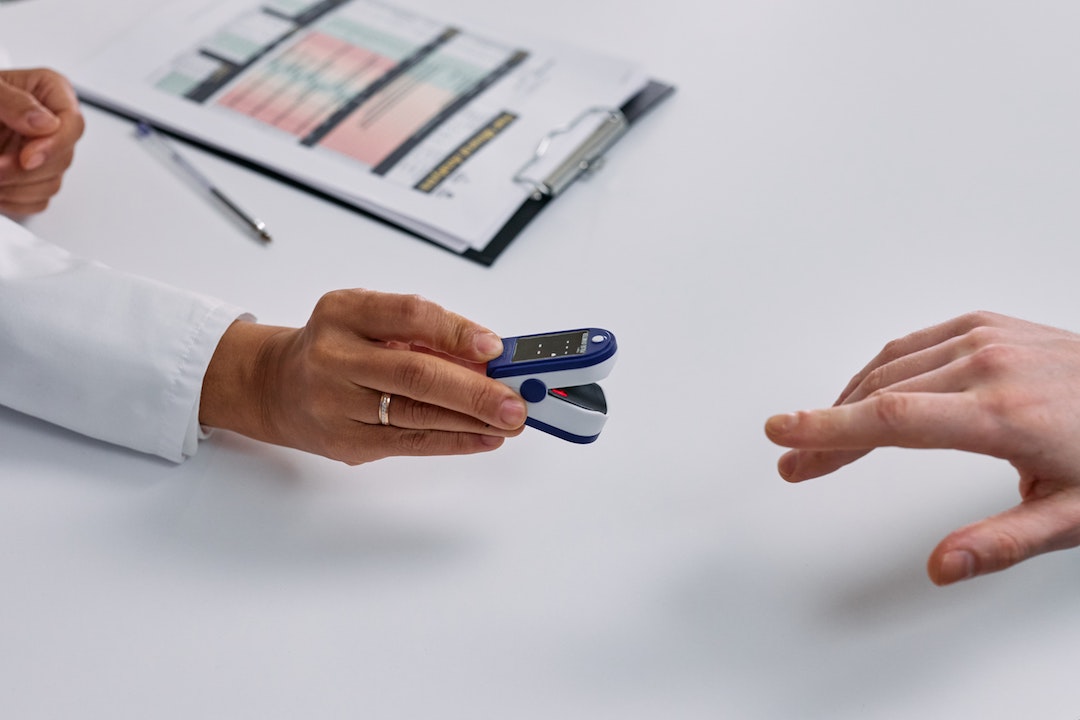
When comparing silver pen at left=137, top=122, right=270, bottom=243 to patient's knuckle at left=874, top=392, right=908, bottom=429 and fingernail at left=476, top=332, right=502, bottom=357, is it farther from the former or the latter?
patient's knuckle at left=874, top=392, right=908, bottom=429

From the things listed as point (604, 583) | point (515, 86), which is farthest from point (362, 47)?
point (604, 583)

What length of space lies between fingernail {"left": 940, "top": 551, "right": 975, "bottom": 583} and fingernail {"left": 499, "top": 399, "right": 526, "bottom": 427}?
308mm

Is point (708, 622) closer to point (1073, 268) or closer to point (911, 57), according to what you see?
point (1073, 268)

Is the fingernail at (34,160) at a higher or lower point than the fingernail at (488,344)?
lower

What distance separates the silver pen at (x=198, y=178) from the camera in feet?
3.54

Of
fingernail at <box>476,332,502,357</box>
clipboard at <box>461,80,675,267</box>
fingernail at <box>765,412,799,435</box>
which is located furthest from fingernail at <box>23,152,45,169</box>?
fingernail at <box>765,412,799,435</box>

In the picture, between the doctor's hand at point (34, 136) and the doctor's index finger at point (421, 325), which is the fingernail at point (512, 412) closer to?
the doctor's index finger at point (421, 325)

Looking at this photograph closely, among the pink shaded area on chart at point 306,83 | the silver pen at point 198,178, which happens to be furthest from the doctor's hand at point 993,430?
the pink shaded area on chart at point 306,83

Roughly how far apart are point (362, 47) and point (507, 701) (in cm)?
87

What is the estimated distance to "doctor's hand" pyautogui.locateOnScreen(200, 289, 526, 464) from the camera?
0.77 m

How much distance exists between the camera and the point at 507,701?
71cm

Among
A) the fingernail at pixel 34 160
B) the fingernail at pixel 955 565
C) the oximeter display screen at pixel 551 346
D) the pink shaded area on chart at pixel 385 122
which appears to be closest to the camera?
the fingernail at pixel 955 565

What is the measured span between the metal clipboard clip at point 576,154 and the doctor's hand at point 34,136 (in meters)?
0.48

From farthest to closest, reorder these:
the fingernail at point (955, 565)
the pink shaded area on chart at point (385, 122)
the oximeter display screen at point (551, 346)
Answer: the pink shaded area on chart at point (385, 122) < the oximeter display screen at point (551, 346) < the fingernail at point (955, 565)
